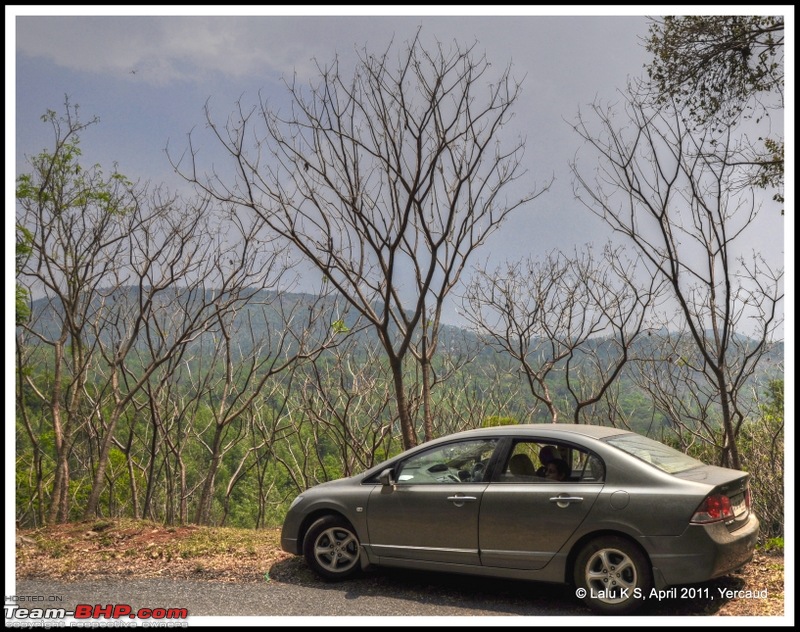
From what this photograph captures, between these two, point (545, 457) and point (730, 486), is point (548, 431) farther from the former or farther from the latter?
point (730, 486)

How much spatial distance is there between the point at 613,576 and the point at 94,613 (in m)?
4.35

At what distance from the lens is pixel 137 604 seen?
21.4 ft

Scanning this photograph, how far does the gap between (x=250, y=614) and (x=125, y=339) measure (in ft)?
39.7

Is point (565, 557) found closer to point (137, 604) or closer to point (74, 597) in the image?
point (137, 604)

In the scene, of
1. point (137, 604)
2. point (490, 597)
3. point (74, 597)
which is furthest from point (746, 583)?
point (74, 597)

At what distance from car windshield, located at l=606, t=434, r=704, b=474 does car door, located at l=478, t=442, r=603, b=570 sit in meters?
0.35

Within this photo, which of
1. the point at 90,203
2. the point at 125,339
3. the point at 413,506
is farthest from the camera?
the point at 125,339

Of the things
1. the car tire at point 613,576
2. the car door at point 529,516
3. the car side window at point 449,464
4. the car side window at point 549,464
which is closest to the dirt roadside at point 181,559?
the car tire at point 613,576

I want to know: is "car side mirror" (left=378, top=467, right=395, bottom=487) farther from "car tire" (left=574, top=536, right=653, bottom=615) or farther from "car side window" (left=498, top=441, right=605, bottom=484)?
"car tire" (left=574, top=536, right=653, bottom=615)

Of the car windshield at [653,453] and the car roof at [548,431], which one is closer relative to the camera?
the car windshield at [653,453]

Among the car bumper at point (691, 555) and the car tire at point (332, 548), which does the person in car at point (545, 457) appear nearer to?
the car bumper at point (691, 555)

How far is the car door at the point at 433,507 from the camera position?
6152 millimetres

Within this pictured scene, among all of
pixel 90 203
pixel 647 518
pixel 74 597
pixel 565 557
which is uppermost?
pixel 90 203

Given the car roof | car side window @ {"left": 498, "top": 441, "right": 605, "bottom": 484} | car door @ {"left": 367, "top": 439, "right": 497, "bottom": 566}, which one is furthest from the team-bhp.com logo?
car side window @ {"left": 498, "top": 441, "right": 605, "bottom": 484}
